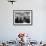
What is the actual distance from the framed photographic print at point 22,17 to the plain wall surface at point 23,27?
0.11 meters

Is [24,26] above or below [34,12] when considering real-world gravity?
below

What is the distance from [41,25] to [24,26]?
0.61 metres

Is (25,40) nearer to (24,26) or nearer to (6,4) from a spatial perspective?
(24,26)

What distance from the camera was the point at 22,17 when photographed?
477cm

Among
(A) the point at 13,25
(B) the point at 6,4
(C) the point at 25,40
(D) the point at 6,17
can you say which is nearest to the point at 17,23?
(A) the point at 13,25

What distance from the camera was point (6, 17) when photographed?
4797mm

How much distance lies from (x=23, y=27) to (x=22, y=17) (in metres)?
0.36

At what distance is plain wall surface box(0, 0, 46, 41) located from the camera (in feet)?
15.5

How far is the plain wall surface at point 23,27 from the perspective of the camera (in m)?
4.74

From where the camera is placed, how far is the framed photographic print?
4750 millimetres

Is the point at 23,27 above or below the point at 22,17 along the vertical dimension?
below

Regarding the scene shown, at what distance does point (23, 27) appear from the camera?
478 cm

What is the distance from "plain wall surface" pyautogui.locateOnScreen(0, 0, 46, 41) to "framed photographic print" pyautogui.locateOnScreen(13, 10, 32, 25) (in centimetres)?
11

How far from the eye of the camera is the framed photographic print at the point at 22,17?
4.75 meters
